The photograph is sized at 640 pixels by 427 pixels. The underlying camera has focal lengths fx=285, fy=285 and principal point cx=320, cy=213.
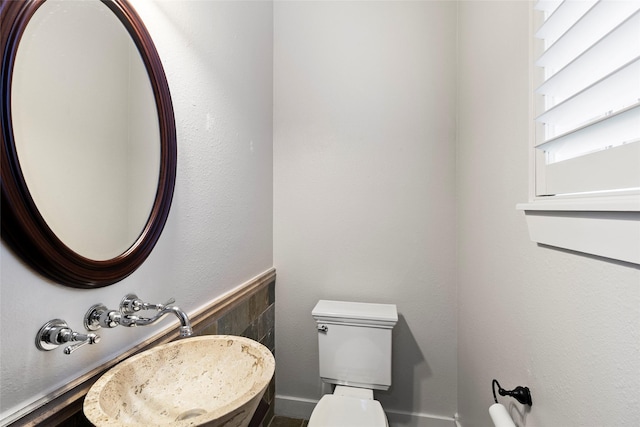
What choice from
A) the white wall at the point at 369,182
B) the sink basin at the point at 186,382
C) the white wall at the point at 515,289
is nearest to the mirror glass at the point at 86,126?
the sink basin at the point at 186,382

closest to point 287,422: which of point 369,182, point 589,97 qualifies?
point 369,182

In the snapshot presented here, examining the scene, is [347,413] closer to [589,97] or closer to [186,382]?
[186,382]

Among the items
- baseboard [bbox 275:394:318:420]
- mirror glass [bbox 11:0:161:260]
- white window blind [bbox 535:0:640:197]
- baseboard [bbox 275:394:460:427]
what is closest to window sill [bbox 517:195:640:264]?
white window blind [bbox 535:0:640:197]

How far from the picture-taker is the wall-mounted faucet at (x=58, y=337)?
1.88 ft

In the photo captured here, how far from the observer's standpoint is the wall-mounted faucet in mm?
572

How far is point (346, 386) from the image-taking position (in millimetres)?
1480

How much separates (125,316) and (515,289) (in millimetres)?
1156

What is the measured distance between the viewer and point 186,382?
77 centimetres

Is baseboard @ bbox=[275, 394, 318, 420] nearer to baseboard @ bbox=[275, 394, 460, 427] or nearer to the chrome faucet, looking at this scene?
baseboard @ bbox=[275, 394, 460, 427]

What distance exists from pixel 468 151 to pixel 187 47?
51.9 inches

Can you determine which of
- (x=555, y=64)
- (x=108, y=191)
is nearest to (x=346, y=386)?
(x=108, y=191)

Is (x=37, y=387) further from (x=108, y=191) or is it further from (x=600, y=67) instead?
(x=600, y=67)

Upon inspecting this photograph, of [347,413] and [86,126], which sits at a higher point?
[86,126]

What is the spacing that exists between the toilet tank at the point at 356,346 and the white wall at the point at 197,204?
0.51m
